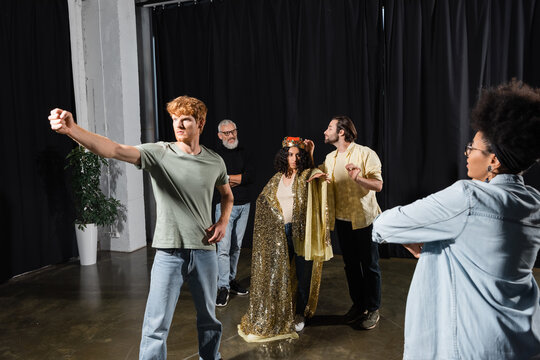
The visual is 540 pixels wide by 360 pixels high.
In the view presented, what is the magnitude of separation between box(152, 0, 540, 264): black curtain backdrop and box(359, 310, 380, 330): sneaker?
6.42 feet

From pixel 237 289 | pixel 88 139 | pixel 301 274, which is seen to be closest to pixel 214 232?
pixel 88 139

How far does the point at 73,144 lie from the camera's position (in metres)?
5.21

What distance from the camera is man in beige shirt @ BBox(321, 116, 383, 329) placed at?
3.07 m

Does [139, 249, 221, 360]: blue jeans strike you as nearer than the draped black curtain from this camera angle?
Yes

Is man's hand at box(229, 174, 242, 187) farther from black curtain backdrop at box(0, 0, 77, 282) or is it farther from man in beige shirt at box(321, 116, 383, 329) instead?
black curtain backdrop at box(0, 0, 77, 282)

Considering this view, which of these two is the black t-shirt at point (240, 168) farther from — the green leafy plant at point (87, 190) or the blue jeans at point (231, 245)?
the green leafy plant at point (87, 190)

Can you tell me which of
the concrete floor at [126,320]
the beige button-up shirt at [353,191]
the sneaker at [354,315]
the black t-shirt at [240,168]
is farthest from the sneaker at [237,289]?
the beige button-up shirt at [353,191]

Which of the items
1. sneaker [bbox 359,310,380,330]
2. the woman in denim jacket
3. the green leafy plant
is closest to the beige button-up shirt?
sneaker [bbox 359,310,380,330]

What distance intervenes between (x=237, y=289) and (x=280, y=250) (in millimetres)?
1188

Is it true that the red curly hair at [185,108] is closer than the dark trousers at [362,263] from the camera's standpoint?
Yes

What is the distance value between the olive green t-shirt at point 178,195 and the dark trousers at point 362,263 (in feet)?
4.26

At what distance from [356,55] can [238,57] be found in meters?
1.55

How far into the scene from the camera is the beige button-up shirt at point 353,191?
305cm

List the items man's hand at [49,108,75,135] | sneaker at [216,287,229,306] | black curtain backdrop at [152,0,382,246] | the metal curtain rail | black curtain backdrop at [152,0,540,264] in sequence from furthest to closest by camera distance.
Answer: the metal curtain rail → black curtain backdrop at [152,0,382,246] → black curtain backdrop at [152,0,540,264] → sneaker at [216,287,229,306] → man's hand at [49,108,75,135]
